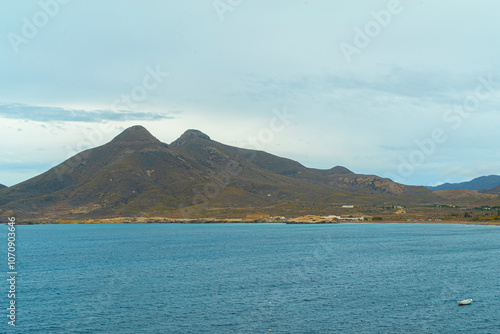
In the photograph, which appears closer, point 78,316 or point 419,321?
point 419,321

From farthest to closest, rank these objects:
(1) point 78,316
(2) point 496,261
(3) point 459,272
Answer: (2) point 496,261 < (3) point 459,272 < (1) point 78,316

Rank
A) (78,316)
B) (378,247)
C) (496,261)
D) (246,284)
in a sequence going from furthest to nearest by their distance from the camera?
(378,247)
(496,261)
(246,284)
(78,316)

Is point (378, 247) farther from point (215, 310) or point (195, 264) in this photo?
point (215, 310)

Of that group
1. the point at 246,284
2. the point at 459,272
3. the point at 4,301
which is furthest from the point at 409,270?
the point at 4,301

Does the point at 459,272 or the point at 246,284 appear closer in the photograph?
the point at 246,284

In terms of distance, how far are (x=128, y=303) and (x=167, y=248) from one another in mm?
80959

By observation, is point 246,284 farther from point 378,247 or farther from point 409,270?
point 378,247

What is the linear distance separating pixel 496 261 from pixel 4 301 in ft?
325

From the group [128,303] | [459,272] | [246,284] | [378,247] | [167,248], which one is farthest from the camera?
[167,248]

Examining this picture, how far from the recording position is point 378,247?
13575cm

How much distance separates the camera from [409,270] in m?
89.6

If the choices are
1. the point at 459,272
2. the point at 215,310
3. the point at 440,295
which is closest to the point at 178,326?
the point at 215,310

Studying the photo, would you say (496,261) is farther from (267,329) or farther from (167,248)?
(167,248)

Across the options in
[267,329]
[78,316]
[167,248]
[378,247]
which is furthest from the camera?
[167,248]
